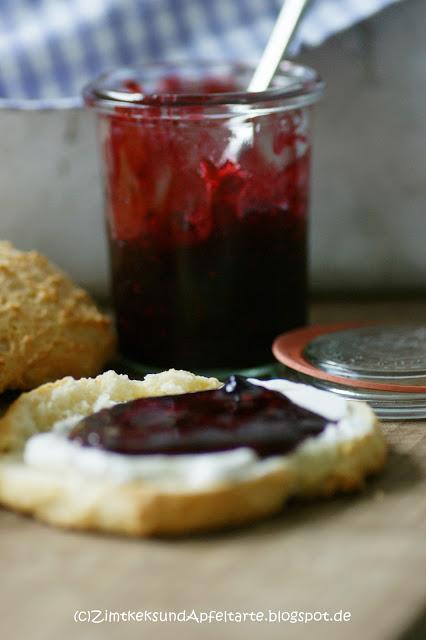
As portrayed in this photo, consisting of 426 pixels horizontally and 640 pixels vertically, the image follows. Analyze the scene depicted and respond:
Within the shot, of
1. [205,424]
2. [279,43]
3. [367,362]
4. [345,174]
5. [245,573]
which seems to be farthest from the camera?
[345,174]

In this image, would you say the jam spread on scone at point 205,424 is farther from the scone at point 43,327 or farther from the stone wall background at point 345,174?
the stone wall background at point 345,174

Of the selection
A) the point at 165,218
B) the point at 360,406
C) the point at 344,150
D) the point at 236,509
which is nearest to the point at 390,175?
the point at 344,150

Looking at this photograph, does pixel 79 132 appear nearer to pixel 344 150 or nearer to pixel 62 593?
pixel 344 150

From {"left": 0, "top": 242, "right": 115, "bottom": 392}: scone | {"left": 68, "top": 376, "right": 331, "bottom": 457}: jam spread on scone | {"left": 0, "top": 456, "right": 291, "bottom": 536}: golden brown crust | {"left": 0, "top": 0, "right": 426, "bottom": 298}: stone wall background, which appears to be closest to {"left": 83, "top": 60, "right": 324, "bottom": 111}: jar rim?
{"left": 0, "top": 0, "right": 426, "bottom": 298}: stone wall background

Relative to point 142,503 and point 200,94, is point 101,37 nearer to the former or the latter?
point 200,94

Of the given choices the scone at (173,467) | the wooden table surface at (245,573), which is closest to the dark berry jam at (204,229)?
the scone at (173,467)

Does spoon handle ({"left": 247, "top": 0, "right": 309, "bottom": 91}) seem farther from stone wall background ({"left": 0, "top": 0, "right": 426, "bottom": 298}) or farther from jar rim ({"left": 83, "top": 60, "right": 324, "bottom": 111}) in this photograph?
stone wall background ({"left": 0, "top": 0, "right": 426, "bottom": 298})

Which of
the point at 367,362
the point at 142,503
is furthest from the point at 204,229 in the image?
the point at 142,503
